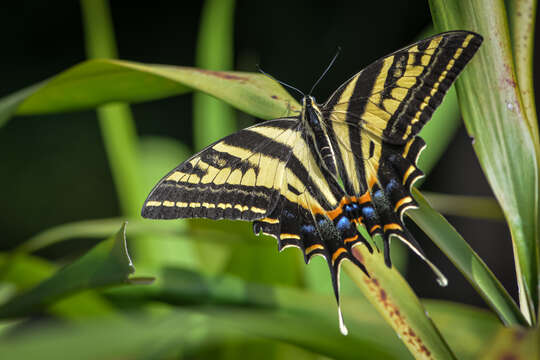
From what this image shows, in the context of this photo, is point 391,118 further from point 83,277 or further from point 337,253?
point 83,277

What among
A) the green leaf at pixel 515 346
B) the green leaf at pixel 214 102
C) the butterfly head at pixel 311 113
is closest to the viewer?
the green leaf at pixel 515 346

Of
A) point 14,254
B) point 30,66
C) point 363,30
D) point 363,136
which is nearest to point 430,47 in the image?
point 363,136

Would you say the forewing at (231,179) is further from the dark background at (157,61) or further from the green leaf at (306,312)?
the dark background at (157,61)

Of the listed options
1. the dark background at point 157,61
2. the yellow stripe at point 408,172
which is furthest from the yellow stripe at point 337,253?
the dark background at point 157,61

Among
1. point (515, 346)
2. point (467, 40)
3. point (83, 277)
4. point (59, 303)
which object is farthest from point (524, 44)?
point (59, 303)

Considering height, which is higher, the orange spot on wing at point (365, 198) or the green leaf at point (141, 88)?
the green leaf at point (141, 88)

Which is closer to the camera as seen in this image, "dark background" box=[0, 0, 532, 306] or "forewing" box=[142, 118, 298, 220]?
"forewing" box=[142, 118, 298, 220]

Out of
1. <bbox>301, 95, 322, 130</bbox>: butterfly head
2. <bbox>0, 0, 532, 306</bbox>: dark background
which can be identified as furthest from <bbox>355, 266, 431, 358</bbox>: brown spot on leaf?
<bbox>0, 0, 532, 306</bbox>: dark background

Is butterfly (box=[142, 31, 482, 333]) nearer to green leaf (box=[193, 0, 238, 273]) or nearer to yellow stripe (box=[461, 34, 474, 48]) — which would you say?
yellow stripe (box=[461, 34, 474, 48])

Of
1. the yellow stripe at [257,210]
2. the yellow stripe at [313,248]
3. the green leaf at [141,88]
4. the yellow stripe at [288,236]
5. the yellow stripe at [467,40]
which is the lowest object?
the yellow stripe at [313,248]
